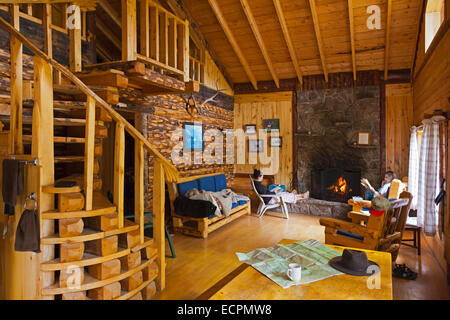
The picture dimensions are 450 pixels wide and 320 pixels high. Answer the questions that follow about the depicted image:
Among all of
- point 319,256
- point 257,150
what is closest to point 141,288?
point 319,256

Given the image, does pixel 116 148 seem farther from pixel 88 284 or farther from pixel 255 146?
pixel 255 146

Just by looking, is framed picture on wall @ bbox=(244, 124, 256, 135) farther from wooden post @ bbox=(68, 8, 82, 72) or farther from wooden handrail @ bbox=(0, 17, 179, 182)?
wooden handrail @ bbox=(0, 17, 179, 182)

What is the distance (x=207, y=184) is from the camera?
6.69 m

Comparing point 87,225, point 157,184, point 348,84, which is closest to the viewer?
point 87,225

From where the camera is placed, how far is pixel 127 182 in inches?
273

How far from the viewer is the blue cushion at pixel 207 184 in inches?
255

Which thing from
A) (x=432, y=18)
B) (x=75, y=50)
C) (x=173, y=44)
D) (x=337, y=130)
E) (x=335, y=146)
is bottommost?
(x=335, y=146)

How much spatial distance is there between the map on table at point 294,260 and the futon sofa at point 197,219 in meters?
2.73

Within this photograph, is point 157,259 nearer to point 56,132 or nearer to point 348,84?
point 56,132

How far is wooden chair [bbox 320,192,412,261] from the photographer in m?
3.57

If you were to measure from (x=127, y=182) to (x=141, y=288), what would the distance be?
420cm

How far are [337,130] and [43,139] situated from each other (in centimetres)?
649

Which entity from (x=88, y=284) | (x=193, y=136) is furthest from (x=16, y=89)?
(x=193, y=136)
